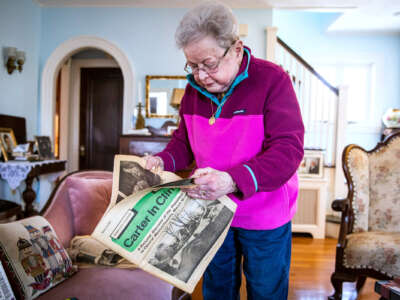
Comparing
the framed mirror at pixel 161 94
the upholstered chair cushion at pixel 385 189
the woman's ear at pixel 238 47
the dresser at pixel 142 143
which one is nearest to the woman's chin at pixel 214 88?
the woman's ear at pixel 238 47

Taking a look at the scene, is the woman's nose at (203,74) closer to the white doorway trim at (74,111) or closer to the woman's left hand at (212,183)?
the woman's left hand at (212,183)

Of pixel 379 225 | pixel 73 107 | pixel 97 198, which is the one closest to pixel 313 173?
pixel 379 225

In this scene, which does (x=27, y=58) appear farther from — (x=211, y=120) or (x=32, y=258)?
(x=211, y=120)

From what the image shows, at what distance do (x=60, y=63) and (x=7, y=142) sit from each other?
1.38 metres

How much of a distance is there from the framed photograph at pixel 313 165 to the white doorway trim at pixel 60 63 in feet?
7.54

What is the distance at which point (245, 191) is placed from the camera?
76 cm

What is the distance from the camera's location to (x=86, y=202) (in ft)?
5.92

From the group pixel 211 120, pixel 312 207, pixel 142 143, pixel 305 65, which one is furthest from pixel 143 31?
pixel 211 120

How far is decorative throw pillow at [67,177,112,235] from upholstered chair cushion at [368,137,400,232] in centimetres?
186

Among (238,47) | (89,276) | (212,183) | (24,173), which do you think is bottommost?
(89,276)

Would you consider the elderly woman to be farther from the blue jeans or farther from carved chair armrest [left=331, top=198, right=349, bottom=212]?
carved chair armrest [left=331, top=198, right=349, bottom=212]

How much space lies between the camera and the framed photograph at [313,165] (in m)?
3.88

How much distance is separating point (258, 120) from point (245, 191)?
8.9 inches

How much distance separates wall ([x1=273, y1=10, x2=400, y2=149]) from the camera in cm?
586
